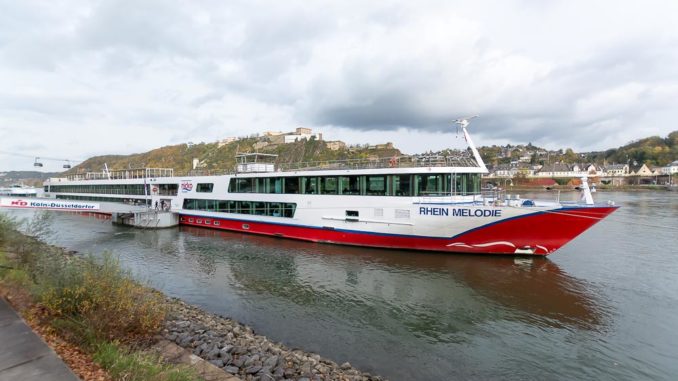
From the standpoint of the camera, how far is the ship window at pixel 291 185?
942 inches

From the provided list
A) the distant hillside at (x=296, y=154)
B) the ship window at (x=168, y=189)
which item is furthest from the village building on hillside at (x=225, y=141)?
the ship window at (x=168, y=189)

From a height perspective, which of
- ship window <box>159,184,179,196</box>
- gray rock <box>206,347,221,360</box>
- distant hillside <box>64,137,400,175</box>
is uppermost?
distant hillside <box>64,137,400,175</box>

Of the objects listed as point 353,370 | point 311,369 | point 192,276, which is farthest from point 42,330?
point 192,276

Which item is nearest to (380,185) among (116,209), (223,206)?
(223,206)

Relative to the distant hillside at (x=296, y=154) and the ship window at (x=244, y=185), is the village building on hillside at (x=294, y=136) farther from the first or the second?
the ship window at (x=244, y=185)

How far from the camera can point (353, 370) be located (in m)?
8.42

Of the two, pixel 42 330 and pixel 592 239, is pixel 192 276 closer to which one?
pixel 42 330

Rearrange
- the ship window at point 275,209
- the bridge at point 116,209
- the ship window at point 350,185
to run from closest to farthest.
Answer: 1. the ship window at point 350,185
2. the ship window at point 275,209
3. the bridge at point 116,209

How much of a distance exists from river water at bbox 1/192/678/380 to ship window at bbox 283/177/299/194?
3746 mm

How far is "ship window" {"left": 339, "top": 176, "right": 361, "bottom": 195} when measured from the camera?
2131 cm

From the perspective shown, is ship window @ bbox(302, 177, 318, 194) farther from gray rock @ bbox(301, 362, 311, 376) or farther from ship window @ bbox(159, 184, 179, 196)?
ship window @ bbox(159, 184, 179, 196)

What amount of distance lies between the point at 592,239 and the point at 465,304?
59.0ft

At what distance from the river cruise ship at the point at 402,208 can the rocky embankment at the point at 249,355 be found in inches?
453

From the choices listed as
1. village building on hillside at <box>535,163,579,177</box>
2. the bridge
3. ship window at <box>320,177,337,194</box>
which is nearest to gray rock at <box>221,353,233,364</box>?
ship window at <box>320,177,337,194</box>
